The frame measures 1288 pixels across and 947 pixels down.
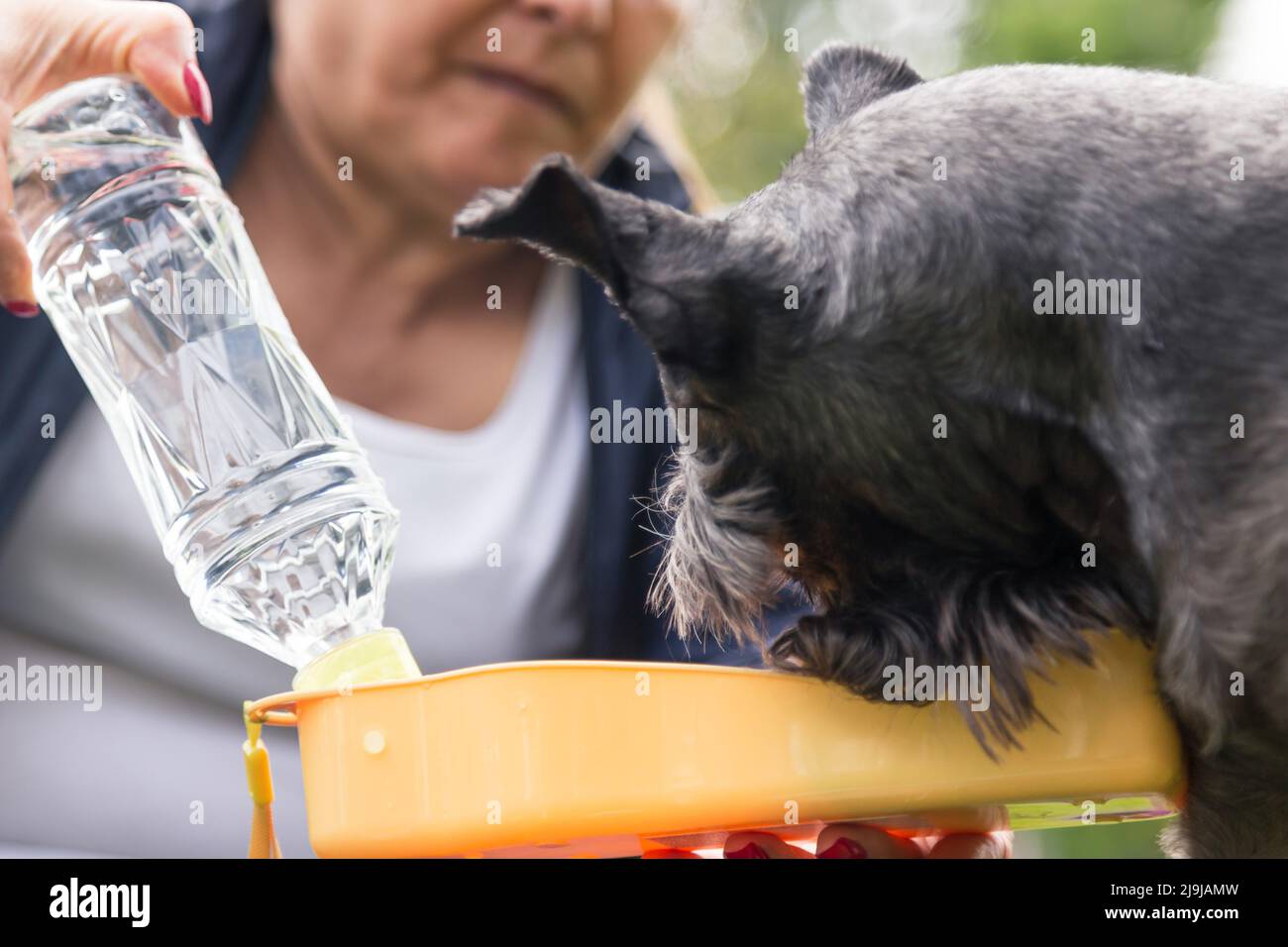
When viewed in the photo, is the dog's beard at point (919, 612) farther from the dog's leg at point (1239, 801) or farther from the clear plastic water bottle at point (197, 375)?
the clear plastic water bottle at point (197, 375)

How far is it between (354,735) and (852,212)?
0.65 m

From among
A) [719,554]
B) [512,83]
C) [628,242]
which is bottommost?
[719,554]

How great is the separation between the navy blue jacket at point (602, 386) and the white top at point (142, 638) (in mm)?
109

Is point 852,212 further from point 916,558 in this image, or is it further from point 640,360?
point 640,360

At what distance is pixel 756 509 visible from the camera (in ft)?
Answer: 4.02

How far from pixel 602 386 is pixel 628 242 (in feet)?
4.61

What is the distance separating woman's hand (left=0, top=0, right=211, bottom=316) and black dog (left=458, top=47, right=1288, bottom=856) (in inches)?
34.6

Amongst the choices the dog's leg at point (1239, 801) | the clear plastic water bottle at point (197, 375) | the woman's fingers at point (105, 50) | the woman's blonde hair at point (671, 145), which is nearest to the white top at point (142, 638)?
the clear plastic water bottle at point (197, 375)

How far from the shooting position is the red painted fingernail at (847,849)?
146 centimetres

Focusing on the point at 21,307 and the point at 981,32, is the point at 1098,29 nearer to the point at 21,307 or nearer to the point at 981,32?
the point at 981,32

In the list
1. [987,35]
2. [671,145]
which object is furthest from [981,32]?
[671,145]

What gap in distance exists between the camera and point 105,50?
1.78 metres

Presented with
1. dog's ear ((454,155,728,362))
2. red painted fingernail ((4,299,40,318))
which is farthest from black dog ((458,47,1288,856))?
red painted fingernail ((4,299,40,318))
